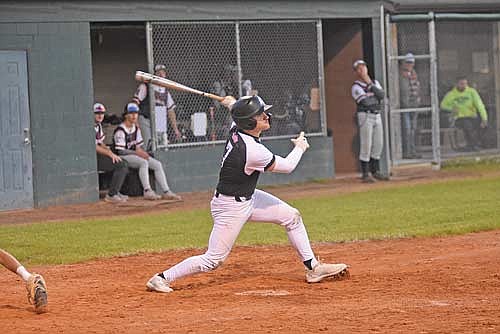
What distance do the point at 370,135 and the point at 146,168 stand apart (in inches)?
180

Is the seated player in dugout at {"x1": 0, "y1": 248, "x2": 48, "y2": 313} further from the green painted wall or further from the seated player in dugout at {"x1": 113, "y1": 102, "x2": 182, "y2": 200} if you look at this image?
the seated player in dugout at {"x1": 113, "y1": 102, "x2": 182, "y2": 200}

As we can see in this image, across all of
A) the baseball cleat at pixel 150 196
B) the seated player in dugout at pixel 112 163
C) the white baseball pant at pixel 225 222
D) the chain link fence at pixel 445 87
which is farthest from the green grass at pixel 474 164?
the white baseball pant at pixel 225 222

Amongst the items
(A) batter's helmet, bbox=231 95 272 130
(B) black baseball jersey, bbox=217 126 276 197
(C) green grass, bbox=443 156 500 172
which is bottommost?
(C) green grass, bbox=443 156 500 172

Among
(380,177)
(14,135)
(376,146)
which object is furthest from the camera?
(380,177)

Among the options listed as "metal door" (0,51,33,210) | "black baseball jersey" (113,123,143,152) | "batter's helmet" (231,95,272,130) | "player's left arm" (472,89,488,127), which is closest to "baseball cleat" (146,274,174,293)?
"batter's helmet" (231,95,272,130)

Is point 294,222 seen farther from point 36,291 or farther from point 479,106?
point 479,106

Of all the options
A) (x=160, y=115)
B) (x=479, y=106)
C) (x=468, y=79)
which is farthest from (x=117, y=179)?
(x=468, y=79)

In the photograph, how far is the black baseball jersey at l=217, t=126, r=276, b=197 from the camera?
28.2 feet

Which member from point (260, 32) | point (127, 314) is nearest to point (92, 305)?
point (127, 314)

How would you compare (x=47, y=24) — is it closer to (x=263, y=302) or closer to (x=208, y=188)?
(x=208, y=188)

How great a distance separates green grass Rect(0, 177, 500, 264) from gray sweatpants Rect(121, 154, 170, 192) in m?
1.86

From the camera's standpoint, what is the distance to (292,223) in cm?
898

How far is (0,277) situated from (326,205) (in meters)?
6.57

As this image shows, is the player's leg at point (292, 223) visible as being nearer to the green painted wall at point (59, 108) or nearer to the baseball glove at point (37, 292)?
the baseball glove at point (37, 292)
